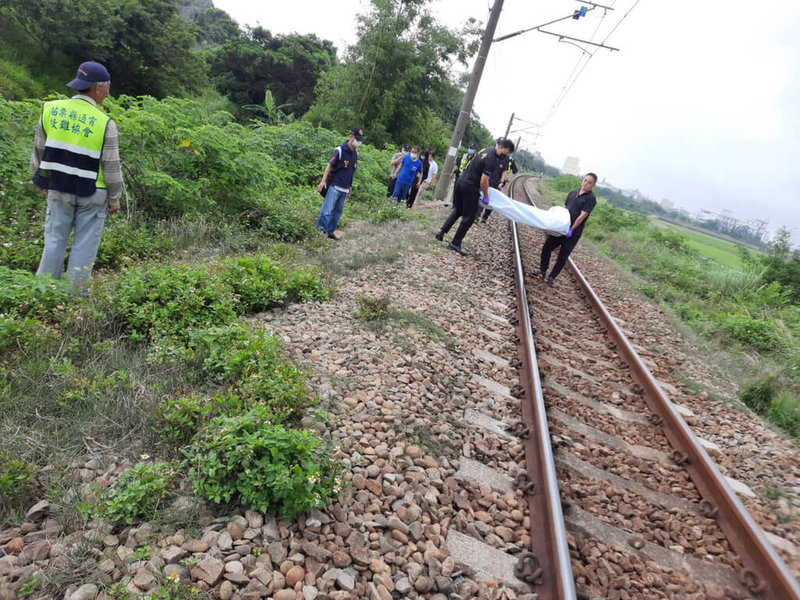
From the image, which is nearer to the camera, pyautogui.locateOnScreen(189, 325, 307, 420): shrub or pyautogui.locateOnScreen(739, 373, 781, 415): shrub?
pyautogui.locateOnScreen(189, 325, 307, 420): shrub

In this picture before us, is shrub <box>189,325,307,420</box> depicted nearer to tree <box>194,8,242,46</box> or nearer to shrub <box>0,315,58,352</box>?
shrub <box>0,315,58,352</box>

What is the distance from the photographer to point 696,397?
5246 millimetres

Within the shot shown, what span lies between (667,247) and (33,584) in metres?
20.9

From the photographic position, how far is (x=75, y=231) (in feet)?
13.6

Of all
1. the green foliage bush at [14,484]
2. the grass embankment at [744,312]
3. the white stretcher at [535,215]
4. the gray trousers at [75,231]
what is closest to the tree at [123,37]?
the white stretcher at [535,215]

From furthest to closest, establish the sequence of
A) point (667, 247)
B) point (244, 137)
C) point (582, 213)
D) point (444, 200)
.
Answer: point (667, 247), point (444, 200), point (244, 137), point (582, 213)

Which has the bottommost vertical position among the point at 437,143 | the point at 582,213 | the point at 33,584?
the point at 33,584

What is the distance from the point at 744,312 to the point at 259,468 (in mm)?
11210

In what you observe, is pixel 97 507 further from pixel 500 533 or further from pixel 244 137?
pixel 244 137

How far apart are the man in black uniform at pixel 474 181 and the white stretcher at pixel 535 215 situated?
0.43m

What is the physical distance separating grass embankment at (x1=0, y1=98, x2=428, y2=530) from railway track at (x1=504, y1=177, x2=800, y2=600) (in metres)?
1.35

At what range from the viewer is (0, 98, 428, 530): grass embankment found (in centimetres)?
225

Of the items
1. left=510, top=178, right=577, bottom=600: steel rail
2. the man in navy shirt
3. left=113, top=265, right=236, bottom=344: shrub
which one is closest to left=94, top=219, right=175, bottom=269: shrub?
left=113, top=265, right=236, bottom=344: shrub

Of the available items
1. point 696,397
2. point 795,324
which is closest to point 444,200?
point 795,324
